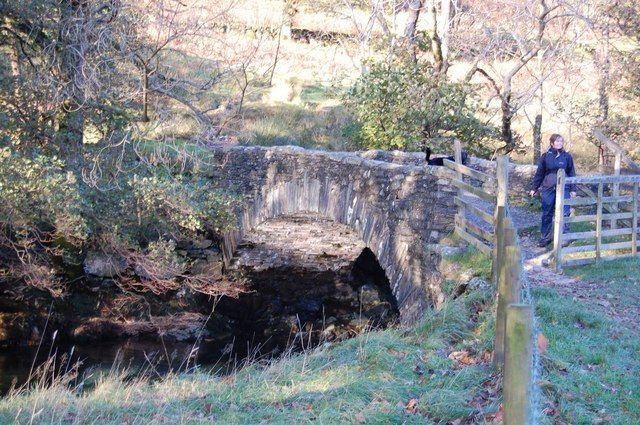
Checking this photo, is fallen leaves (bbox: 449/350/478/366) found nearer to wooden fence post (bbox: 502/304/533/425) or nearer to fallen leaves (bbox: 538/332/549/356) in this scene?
fallen leaves (bbox: 538/332/549/356)

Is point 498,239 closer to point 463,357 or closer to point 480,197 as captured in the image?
point 463,357

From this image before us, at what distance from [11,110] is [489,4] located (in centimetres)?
1388

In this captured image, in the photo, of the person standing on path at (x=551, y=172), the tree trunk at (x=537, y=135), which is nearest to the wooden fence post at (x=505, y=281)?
the person standing on path at (x=551, y=172)

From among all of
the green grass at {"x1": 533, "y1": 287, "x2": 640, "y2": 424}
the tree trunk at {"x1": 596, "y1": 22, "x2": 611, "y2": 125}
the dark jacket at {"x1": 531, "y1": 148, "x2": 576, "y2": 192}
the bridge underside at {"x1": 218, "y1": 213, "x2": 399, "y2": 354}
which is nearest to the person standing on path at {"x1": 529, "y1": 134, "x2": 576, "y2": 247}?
the dark jacket at {"x1": 531, "y1": 148, "x2": 576, "y2": 192}

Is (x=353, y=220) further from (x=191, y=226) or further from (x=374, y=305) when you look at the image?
(x=374, y=305)

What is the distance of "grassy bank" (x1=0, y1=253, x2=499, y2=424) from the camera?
18.5 feet

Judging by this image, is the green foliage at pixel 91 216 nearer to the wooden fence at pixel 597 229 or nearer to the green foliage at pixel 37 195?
the green foliage at pixel 37 195

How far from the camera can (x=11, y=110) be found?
37.3 ft

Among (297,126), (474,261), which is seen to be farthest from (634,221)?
(297,126)

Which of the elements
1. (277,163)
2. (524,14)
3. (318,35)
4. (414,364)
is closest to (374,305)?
(277,163)

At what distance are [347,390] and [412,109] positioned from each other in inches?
440

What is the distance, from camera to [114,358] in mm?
13016

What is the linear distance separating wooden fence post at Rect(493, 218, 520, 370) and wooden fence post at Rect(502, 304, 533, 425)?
1.16m

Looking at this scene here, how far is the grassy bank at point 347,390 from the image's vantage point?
5.64m
